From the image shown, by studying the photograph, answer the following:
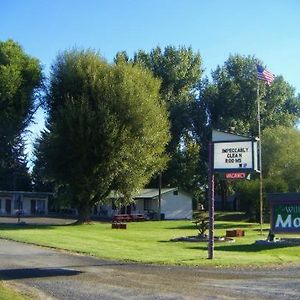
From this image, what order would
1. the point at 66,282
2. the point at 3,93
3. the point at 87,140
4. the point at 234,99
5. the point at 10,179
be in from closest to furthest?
the point at 66,282 → the point at 87,140 → the point at 3,93 → the point at 234,99 → the point at 10,179

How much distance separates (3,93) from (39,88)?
4.46m

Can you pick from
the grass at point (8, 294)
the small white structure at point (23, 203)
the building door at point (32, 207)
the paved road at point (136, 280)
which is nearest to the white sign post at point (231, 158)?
the paved road at point (136, 280)

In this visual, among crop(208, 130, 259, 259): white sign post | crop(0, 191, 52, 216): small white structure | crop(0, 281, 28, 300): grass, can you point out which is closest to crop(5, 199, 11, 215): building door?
crop(0, 191, 52, 216): small white structure

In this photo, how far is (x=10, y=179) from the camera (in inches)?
3497

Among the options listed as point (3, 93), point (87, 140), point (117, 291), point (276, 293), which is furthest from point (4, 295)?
point (3, 93)

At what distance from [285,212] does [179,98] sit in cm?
5064

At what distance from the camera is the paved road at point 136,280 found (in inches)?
484

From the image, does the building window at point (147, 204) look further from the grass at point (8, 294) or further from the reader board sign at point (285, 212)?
the grass at point (8, 294)

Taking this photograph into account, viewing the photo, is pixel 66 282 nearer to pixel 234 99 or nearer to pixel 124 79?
pixel 124 79

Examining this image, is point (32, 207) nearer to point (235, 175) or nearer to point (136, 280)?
point (235, 175)

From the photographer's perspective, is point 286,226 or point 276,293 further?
point 286,226

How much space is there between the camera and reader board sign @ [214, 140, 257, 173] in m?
20.1

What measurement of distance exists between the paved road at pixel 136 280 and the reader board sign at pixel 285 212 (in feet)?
35.5

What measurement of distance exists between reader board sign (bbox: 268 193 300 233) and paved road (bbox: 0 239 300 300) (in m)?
10.8
